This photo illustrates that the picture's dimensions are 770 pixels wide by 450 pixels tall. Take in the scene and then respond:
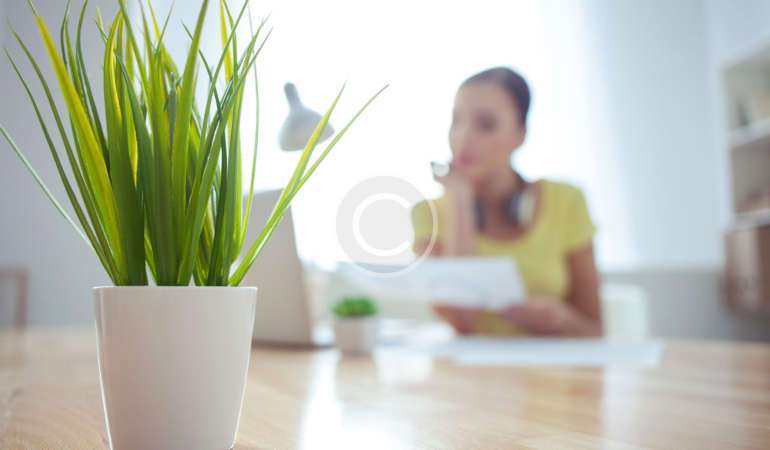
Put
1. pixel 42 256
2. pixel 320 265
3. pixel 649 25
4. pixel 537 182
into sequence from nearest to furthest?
pixel 42 256 < pixel 320 265 < pixel 537 182 < pixel 649 25

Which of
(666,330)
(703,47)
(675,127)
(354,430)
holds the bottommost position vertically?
(666,330)

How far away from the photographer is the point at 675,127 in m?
3.38

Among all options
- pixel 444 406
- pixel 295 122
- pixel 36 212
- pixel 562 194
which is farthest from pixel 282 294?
pixel 562 194

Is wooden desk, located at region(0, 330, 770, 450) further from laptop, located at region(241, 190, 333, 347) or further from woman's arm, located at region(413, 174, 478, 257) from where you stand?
woman's arm, located at region(413, 174, 478, 257)

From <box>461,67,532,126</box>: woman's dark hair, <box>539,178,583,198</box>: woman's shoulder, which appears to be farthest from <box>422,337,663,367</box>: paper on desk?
<box>461,67,532,126</box>: woman's dark hair

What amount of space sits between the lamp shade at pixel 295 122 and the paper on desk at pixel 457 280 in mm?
698

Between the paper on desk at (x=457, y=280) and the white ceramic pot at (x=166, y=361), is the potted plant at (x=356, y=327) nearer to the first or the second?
the paper on desk at (x=457, y=280)

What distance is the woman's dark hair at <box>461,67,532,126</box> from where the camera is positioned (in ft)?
7.76

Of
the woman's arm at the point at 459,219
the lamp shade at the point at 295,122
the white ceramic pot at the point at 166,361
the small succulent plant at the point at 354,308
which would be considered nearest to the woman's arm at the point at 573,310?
the woman's arm at the point at 459,219

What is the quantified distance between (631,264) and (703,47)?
4.27ft

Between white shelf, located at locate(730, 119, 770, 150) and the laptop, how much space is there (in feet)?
7.74

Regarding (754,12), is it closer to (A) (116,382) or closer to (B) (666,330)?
(B) (666,330)

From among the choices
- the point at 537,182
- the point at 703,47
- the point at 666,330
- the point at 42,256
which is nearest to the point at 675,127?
the point at 703,47

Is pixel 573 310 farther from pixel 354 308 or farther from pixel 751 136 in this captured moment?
pixel 751 136
